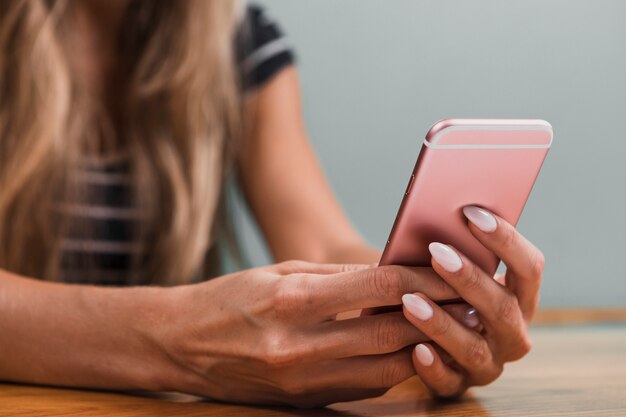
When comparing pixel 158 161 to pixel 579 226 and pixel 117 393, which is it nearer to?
pixel 117 393

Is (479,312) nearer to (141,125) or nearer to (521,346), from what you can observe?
(521,346)

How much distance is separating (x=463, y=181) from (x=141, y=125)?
0.77m

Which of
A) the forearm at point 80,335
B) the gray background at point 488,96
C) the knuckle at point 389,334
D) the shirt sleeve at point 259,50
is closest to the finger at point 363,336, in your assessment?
the knuckle at point 389,334

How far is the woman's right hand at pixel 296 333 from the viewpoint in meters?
0.50

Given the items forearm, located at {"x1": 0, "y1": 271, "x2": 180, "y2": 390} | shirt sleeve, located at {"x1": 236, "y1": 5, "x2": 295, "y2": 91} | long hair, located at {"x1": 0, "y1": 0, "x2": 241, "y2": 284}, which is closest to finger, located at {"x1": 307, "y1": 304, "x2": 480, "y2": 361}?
forearm, located at {"x1": 0, "y1": 271, "x2": 180, "y2": 390}

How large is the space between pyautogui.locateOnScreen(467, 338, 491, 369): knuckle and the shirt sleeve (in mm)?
806

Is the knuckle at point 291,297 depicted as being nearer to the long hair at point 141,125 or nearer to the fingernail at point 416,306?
the fingernail at point 416,306

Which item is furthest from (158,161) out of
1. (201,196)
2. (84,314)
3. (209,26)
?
(84,314)

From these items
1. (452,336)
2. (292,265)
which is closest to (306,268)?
(292,265)

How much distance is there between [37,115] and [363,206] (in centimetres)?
98

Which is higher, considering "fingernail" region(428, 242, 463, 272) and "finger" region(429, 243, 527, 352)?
"fingernail" region(428, 242, 463, 272)

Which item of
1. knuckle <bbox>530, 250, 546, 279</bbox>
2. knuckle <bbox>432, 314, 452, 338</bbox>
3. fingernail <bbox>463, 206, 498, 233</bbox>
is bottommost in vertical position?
knuckle <bbox>432, 314, 452, 338</bbox>

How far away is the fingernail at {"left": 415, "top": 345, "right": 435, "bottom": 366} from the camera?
1.71 ft

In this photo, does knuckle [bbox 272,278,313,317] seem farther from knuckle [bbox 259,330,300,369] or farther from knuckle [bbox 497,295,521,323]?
knuckle [bbox 497,295,521,323]
